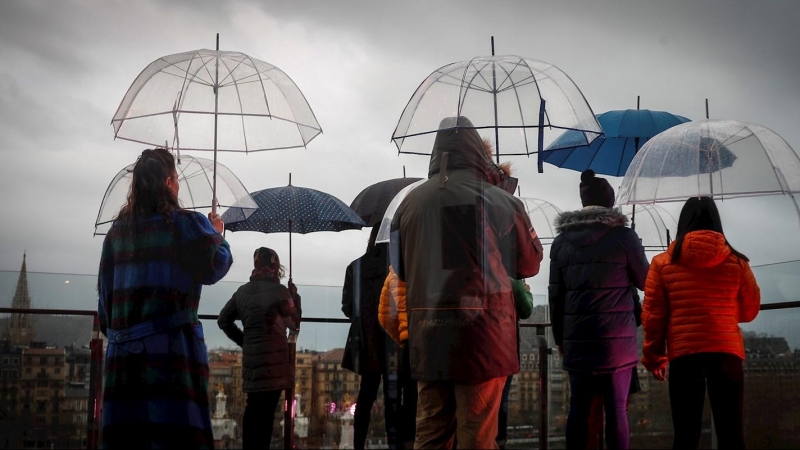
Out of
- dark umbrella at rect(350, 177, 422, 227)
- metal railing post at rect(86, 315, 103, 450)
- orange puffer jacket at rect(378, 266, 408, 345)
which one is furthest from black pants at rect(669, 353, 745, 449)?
metal railing post at rect(86, 315, 103, 450)

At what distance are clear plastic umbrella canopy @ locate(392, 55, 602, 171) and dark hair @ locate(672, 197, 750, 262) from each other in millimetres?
597

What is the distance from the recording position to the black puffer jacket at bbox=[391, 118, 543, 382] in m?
3.36

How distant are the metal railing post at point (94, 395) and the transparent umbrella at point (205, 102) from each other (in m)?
1.17

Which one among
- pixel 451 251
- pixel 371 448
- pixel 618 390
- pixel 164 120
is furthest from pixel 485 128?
pixel 371 448

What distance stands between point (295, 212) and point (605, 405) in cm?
286

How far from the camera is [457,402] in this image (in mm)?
3379

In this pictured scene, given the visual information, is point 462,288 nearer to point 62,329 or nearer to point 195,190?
point 195,190

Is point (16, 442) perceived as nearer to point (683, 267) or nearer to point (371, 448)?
point (371, 448)

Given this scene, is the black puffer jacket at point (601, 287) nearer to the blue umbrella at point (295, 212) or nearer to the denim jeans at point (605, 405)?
the denim jeans at point (605, 405)

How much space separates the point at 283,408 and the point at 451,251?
2682 millimetres

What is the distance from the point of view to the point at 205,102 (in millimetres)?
4840

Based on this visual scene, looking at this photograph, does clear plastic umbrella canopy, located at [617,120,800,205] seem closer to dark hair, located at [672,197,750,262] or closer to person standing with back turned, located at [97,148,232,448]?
dark hair, located at [672,197,750,262]

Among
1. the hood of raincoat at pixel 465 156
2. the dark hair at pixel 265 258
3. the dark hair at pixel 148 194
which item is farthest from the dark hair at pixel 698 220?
the dark hair at pixel 265 258

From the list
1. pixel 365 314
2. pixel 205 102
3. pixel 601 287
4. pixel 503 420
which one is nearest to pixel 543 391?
pixel 503 420
